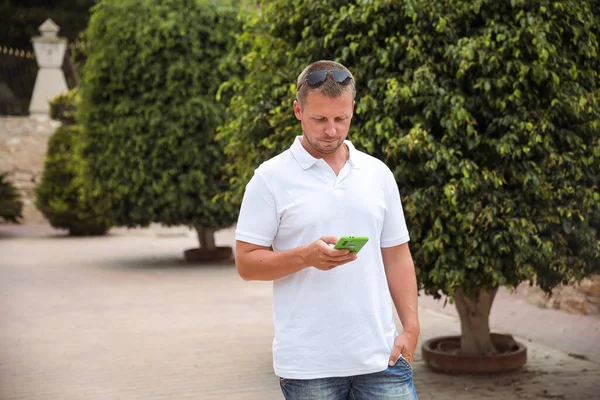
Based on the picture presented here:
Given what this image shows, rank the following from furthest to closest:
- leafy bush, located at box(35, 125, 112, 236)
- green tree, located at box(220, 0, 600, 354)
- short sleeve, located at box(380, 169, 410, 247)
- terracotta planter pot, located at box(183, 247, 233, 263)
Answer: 1. leafy bush, located at box(35, 125, 112, 236)
2. terracotta planter pot, located at box(183, 247, 233, 263)
3. green tree, located at box(220, 0, 600, 354)
4. short sleeve, located at box(380, 169, 410, 247)

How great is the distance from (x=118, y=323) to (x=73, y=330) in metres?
0.54

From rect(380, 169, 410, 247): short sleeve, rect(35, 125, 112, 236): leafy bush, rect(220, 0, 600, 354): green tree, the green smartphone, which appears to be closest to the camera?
the green smartphone

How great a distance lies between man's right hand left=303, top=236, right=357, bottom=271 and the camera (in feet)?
9.04

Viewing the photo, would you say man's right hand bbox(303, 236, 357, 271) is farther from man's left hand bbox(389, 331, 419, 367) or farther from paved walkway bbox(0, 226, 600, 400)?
paved walkway bbox(0, 226, 600, 400)

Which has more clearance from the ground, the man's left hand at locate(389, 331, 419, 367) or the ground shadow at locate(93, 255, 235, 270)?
the man's left hand at locate(389, 331, 419, 367)

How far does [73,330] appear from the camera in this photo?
8953mm

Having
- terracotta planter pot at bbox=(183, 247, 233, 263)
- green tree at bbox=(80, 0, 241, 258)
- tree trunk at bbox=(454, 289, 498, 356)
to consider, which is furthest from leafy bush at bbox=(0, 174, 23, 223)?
tree trunk at bbox=(454, 289, 498, 356)

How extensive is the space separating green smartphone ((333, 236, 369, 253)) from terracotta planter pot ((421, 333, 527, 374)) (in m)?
4.32

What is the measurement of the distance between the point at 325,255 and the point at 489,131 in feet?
10.7

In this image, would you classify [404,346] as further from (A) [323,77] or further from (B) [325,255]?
(A) [323,77]

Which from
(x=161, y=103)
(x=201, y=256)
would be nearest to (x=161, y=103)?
(x=161, y=103)

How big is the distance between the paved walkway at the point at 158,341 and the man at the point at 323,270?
3449 mm

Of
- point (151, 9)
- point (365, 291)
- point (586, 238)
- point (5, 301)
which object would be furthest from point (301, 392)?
point (151, 9)

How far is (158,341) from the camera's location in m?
8.38
